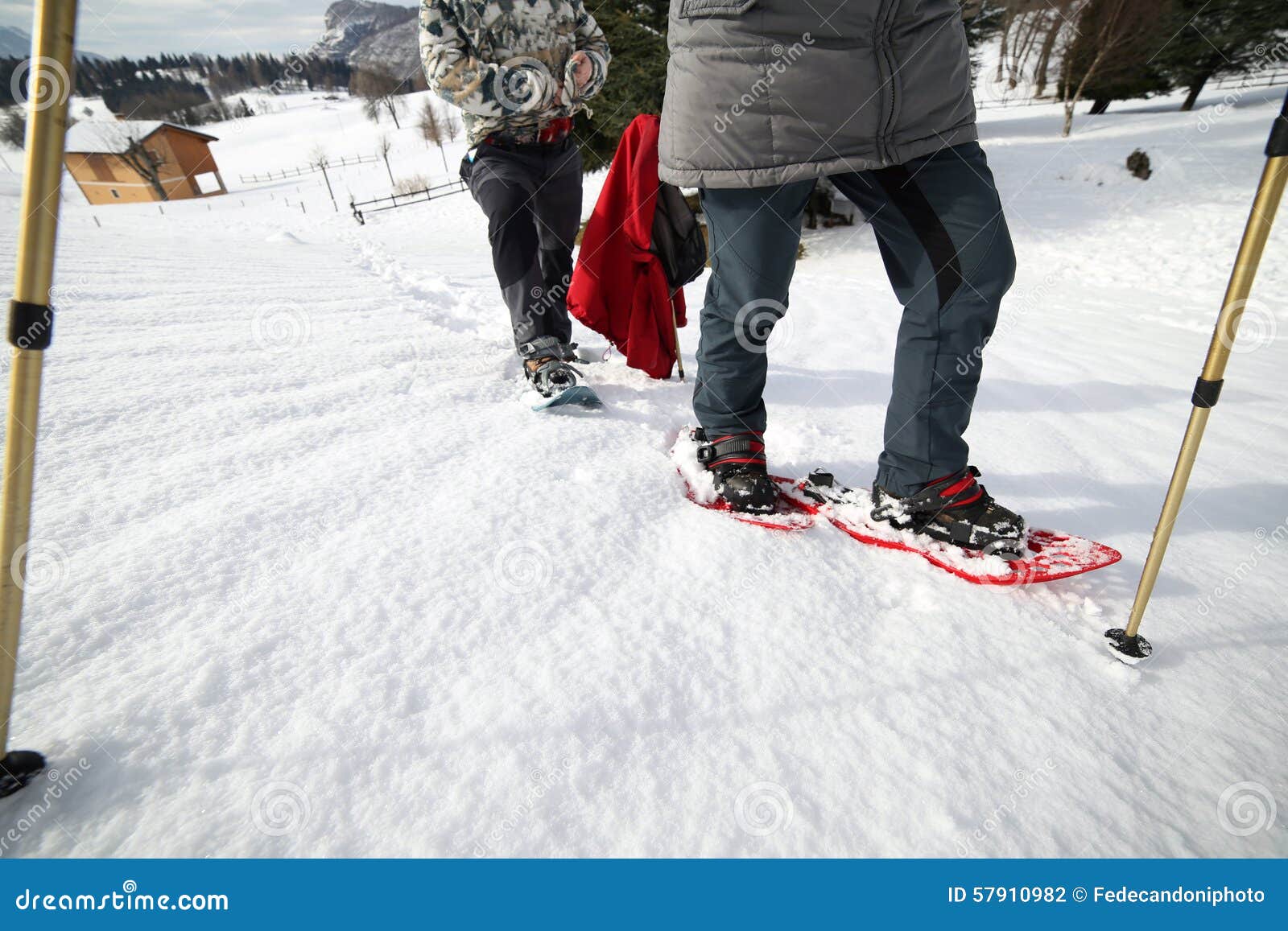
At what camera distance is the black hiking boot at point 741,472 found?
59.4 inches

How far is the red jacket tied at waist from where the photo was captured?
201 cm

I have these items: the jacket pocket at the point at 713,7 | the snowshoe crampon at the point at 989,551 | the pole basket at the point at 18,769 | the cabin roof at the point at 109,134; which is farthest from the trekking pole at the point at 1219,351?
the cabin roof at the point at 109,134

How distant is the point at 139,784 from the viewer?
0.77 meters

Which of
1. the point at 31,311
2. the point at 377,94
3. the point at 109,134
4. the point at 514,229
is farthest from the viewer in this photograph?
the point at 377,94

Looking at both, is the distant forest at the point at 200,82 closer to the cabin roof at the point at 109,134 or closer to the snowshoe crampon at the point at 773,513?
the cabin roof at the point at 109,134

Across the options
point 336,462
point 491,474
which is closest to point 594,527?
point 491,474

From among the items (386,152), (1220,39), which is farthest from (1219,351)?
(386,152)

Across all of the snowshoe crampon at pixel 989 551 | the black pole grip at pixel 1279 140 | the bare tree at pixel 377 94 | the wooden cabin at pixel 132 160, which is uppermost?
the bare tree at pixel 377 94

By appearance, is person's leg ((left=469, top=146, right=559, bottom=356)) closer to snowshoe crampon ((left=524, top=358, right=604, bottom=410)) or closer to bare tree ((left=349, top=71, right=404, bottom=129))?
snowshoe crampon ((left=524, top=358, right=604, bottom=410))

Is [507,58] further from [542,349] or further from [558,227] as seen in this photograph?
[542,349]

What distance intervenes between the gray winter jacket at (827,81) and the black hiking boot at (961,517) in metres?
0.78

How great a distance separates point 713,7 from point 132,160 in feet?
124

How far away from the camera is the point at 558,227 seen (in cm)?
235
